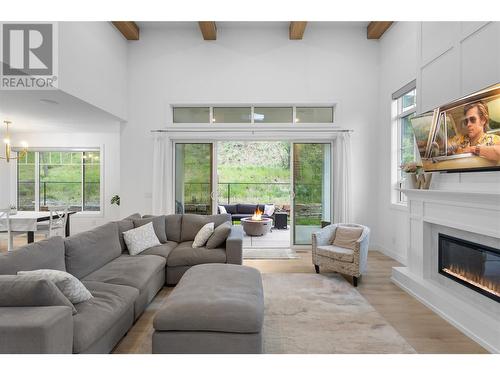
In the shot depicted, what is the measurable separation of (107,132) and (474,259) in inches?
295

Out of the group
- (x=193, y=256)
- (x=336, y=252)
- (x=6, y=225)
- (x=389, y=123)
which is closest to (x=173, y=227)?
(x=193, y=256)

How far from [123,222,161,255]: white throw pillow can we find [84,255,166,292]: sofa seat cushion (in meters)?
0.16

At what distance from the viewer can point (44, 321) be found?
1531 millimetres

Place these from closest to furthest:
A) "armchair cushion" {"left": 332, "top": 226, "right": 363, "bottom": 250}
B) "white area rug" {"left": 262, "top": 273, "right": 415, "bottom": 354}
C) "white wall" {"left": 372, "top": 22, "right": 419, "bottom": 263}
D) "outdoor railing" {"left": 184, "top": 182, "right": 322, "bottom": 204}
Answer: "white area rug" {"left": 262, "top": 273, "right": 415, "bottom": 354}
"armchair cushion" {"left": 332, "top": 226, "right": 363, "bottom": 250}
"white wall" {"left": 372, "top": 22, "right": 419, "bottom": 263}
"outdoor railing" {"left": 184, "top": 182, "right": 322, "bottom": 204}

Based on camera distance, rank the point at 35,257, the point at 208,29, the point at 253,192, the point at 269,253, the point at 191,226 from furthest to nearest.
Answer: the point at 253,192 < the point at 269,253 < the point at 208,29 < the point at 191,226 < the point at 35,257

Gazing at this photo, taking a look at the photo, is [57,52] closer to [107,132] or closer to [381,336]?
[107,132]

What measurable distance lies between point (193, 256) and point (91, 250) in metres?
1.19

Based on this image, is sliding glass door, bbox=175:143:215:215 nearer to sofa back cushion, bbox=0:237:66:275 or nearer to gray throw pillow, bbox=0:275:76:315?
sofa back cushion, bbox=0:237:66:275

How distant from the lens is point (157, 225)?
420 cm

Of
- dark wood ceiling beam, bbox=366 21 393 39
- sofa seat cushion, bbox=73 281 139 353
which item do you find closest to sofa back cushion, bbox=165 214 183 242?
sofa seat cushion, bbox=73 281 139 353

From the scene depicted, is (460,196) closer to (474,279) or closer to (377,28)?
(474,279)

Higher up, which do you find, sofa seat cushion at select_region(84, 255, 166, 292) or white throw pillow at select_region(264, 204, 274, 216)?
white throw pillow at select_region(264, 204, 274, 216)

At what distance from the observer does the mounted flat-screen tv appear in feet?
7.77
